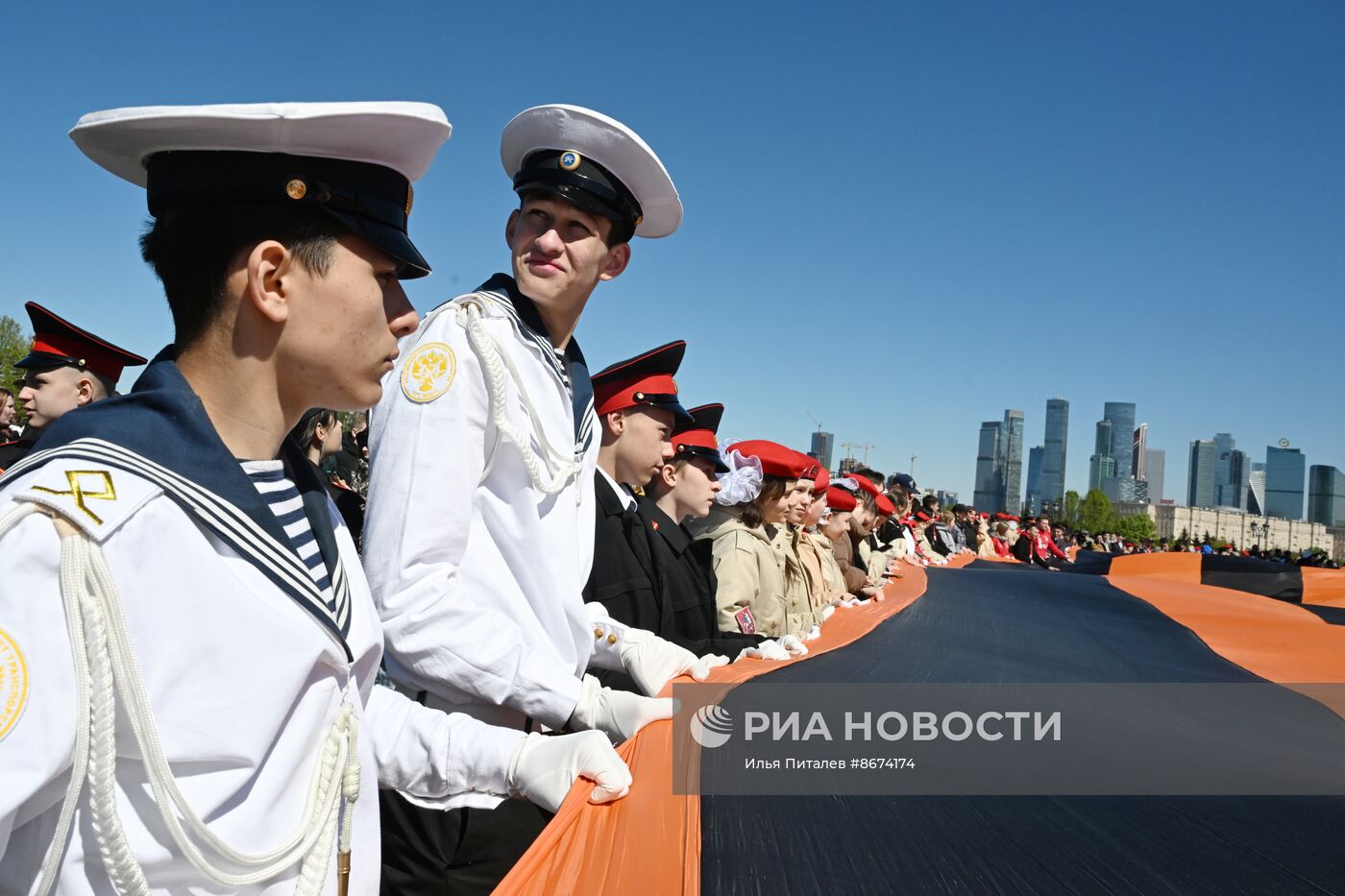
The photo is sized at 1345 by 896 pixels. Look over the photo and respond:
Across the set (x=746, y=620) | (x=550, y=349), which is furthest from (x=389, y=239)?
(x=746, y=620)

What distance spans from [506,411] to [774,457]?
3.77 meters

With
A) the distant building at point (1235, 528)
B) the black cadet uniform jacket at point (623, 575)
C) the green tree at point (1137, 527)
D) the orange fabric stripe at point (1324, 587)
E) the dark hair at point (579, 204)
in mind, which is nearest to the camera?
the dark hair at point (579, 204)

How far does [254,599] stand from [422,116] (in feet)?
2.59

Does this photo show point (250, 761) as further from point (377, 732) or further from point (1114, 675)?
point (1114, 675)

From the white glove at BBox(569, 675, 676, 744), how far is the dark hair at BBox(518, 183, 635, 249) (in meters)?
1.28

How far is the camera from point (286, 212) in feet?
4.48

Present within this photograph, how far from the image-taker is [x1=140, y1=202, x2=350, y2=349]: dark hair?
4.42ft

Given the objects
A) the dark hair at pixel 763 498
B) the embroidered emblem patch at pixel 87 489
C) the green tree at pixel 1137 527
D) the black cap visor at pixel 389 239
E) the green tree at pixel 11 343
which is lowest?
the embroidered emblem patch at pixel 87 489

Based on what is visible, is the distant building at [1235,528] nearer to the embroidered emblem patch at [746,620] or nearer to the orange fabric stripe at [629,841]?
the embroidered emblem patch at [746,620]

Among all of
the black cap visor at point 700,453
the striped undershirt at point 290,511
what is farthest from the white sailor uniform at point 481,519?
the black cap visor at point 700,453

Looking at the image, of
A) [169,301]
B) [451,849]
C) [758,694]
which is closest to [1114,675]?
[758,694]

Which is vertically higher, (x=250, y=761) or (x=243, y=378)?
(x=243, y=378)

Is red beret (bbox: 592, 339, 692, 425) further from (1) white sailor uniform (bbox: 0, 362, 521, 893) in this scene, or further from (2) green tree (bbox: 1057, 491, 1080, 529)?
(2) green tree (bbox: 1057, 491, 1080, 529)

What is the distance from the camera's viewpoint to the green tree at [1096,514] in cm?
13362
